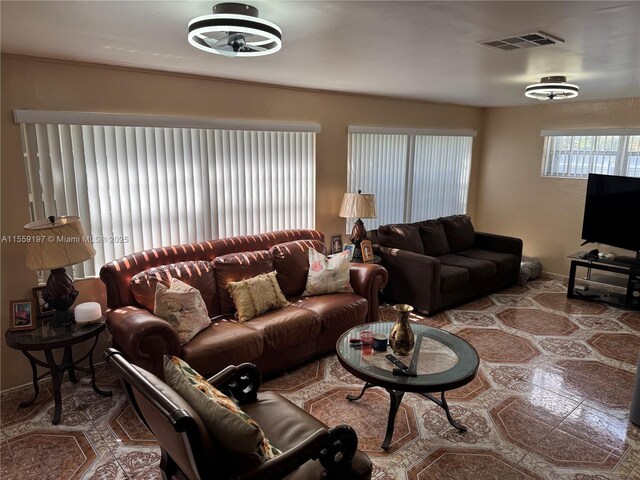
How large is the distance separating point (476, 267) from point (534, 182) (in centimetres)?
203

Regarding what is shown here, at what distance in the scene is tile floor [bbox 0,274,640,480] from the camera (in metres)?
2.48

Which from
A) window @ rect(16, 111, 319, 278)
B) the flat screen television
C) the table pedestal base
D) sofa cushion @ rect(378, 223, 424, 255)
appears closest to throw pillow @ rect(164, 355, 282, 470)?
the table pedestal base

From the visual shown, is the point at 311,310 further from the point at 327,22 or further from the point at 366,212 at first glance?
the point at 327,22

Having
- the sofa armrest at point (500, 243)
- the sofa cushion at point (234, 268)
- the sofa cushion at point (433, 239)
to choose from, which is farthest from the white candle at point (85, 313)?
the sofa armrest at point (500, 243)

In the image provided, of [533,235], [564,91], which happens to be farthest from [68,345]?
[533,235]

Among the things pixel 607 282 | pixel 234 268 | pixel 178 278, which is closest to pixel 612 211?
pixel 607 282

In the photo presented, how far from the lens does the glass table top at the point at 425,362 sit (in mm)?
2486

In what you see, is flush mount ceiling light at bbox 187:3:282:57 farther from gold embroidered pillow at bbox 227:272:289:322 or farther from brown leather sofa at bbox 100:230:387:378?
gold embroidered pillow at bbox 227:272:289:322

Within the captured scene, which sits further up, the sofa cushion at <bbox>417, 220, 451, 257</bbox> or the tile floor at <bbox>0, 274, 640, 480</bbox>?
the sofa cushion at <bbox>417, 220, 451, 257</bbox>

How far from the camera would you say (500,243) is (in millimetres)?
5883

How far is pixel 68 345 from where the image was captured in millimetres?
2852

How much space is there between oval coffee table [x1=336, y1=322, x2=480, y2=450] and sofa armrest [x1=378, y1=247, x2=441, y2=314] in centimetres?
159

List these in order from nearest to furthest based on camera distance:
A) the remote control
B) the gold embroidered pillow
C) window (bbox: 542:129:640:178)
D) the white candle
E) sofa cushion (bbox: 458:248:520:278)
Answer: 1. the remote control
2. the white candle
3. the gold embroidered pillow
4. window (bbox: 542:129:640:178)
5. sofa cushion (bbox: 458:248:520:278)

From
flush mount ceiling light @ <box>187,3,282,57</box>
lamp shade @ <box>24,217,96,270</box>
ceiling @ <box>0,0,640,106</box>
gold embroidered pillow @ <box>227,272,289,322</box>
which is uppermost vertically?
ceiling @ <box>0,0,640,106</box>
